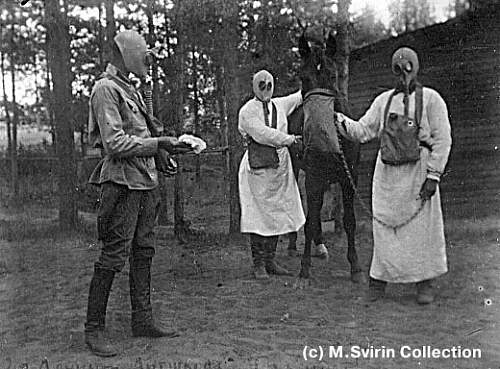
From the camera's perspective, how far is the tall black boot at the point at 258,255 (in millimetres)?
3398

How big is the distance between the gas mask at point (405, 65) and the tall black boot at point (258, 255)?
112 cm

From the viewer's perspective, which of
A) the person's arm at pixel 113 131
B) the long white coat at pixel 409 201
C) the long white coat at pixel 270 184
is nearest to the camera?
the person's arm at pixel 113 131

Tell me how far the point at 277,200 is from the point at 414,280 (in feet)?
3.14

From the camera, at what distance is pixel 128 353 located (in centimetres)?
274

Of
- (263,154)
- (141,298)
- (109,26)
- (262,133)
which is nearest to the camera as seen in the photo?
(141,298)

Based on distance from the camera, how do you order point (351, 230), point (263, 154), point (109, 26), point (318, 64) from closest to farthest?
1. point (109, 26)
2. point (318, 64)
3. point (351, 230)
4. point (263, 154)

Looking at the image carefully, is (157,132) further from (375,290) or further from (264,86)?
(375,290)

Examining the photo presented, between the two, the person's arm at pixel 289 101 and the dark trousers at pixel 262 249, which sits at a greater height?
the person's arm at pixel 289 101

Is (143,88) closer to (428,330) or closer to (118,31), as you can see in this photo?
(118,31)

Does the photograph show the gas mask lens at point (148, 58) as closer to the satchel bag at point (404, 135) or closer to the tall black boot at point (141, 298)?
the tall black boot at point (141, 298)

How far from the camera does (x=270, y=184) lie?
384 cm

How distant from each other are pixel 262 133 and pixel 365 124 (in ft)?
1.88

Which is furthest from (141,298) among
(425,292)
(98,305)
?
(425,292)

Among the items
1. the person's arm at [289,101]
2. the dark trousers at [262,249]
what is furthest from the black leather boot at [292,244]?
the person's arm at [289,101]
